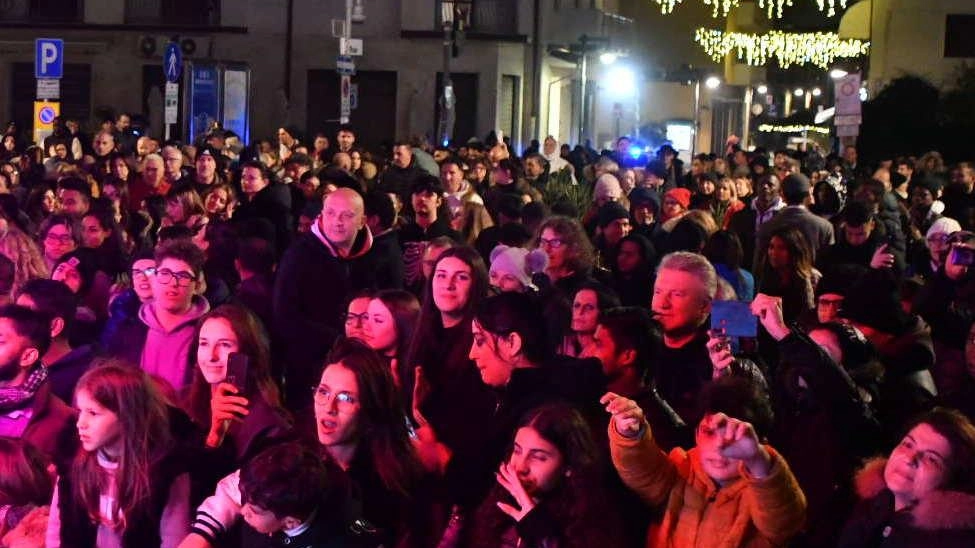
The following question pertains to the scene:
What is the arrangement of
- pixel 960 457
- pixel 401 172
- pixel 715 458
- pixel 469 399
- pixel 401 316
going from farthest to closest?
pixel 401 172 < pixel 401 316 < pixel 469 399 < pixel 715 458 < pixel 960 457

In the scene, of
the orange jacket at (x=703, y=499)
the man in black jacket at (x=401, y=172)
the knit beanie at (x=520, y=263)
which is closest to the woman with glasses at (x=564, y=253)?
the knit beanie at (x=520, y=263)

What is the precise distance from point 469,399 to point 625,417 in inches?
56.7

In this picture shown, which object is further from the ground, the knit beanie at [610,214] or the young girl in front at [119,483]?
the knit beanie at [610,214]

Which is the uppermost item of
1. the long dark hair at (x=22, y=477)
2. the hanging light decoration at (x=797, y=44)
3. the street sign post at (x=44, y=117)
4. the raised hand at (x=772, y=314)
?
the hanging light decoration at (x=797, y=44)

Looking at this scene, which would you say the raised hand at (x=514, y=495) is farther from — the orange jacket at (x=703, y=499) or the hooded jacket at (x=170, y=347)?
the hooded jacket at (x=170, y=347)

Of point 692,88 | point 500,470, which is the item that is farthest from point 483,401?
point 692,88

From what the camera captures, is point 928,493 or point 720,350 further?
point 720,350

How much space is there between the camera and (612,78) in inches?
1945

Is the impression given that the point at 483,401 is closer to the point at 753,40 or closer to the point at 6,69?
the point at 6,69

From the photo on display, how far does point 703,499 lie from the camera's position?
191 inches

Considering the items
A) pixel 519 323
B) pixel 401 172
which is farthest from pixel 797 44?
pixel 519 323

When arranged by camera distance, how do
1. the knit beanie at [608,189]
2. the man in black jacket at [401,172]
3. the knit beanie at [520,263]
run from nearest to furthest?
the knit beanie at [520,263]
the knit beanie at [608,189]
the man in black jacket at [401,172]

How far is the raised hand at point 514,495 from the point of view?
4746 millimetres

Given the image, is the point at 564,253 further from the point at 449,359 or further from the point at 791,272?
the point at 449,359
